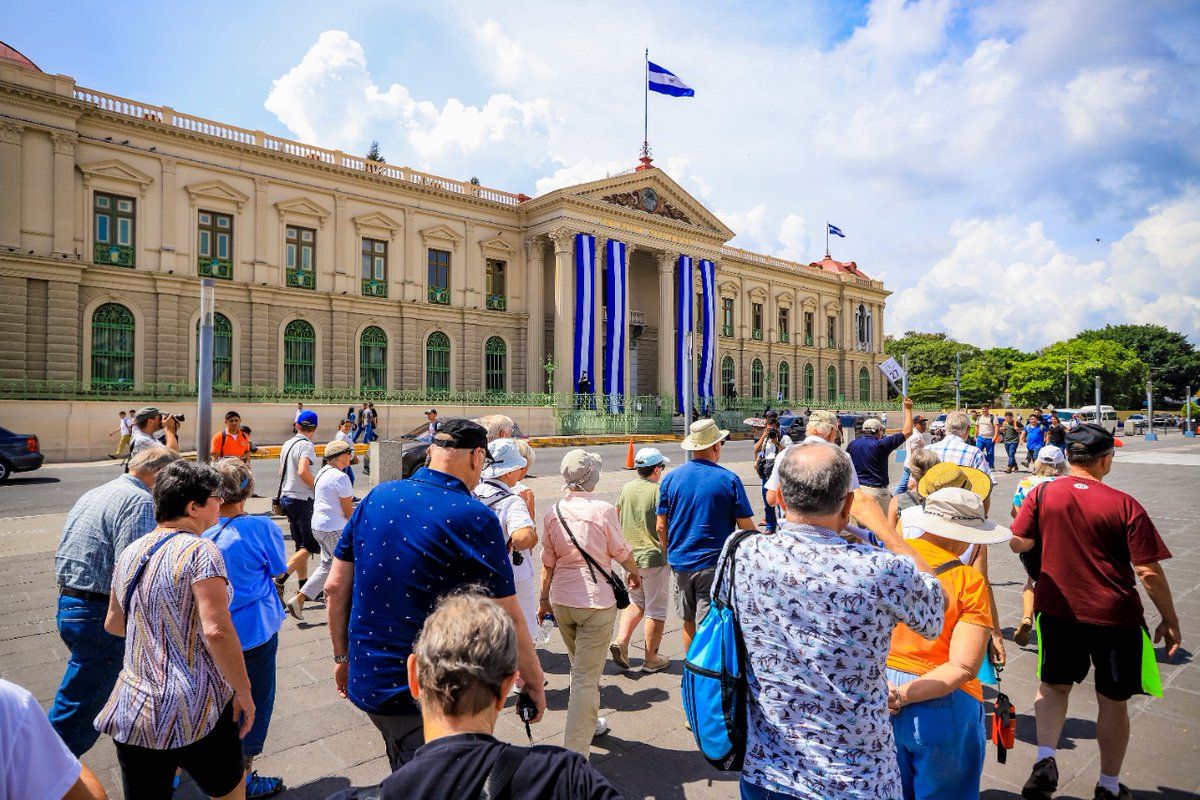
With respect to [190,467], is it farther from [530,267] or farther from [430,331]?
[530,267]

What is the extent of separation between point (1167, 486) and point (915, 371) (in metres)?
60.1

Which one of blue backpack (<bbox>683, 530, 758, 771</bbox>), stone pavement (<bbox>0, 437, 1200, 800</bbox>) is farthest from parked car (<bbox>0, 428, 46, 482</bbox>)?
blue backpack (<bbox>683, 530, 758, 771</bbox>)

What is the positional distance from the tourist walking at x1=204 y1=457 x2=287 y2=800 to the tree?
302ft

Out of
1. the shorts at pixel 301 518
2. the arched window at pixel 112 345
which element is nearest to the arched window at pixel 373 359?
the arched window at pixel 112 345

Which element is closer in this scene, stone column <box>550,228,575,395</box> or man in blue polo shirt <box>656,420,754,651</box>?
man in blue polo shirt <box>656,420,754,651</box>

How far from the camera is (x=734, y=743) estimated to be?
2.15 m

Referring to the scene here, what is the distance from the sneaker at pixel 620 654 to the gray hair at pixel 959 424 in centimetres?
365

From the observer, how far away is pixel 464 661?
1475 mm

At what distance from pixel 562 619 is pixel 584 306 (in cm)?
2924

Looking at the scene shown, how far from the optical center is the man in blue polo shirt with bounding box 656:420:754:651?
4480 mm

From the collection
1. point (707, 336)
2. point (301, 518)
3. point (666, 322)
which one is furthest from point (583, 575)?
point (707, 336)

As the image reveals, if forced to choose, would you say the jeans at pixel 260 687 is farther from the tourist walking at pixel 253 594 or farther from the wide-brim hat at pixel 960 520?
the wide-brim hat at pixel 960 520

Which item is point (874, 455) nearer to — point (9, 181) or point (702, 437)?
point (702, 437)

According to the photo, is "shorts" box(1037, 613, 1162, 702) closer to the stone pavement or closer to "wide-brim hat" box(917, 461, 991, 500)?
the stone pavement
